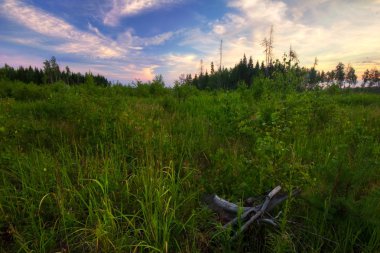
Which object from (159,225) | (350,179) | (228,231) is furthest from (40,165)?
(350,179)

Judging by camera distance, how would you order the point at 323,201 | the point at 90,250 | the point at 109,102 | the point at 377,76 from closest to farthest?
the point at 90,250 < the point at 323,201 < the point at 109,102 < the point at 377,76

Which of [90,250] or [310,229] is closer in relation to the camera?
[90,250]

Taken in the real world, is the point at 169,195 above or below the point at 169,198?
below

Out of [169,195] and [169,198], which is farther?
[169,195]

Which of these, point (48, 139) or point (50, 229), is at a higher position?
point (48, 139)

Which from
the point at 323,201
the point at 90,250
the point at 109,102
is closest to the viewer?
the point at 90,250

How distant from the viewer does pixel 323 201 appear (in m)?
2.49

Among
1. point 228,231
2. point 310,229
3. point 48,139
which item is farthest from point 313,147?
point 48,139

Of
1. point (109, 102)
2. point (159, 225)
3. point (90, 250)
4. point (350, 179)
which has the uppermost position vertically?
point (109, 102)

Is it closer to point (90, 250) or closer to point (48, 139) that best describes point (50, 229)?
point (90, 250)

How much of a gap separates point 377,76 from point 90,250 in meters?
121

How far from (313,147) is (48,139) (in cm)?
479

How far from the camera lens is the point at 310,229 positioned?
250 cm

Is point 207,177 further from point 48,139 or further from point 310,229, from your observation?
point 48,139
